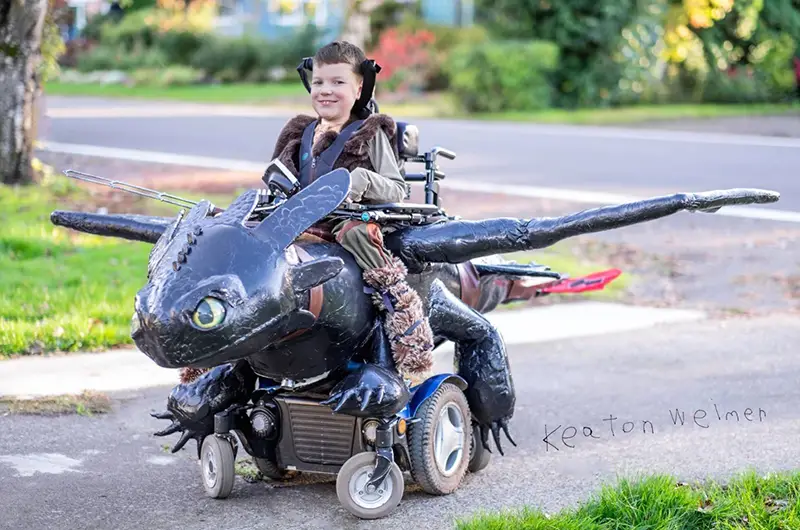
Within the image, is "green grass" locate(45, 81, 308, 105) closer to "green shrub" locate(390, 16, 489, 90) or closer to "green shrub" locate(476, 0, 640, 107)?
"green shrub" locate(390, 16, 489, 90)

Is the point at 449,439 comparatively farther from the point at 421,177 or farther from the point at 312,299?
the point at 421,177

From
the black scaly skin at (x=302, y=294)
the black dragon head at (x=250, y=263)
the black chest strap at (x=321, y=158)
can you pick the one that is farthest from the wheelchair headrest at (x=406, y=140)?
the black dragon head at (x=250, y=263)

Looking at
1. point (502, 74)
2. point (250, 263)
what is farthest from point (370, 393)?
point (502, 74)

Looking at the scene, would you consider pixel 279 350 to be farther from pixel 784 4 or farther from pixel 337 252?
pixel 784 4

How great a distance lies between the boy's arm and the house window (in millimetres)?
30426

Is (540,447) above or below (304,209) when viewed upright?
below

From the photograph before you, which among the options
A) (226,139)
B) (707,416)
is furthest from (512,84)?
(707,416)

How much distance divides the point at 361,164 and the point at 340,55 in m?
0.47

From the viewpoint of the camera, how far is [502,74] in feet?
78.1

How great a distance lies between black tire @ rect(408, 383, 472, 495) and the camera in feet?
16.4

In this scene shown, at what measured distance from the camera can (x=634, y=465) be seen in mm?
5672

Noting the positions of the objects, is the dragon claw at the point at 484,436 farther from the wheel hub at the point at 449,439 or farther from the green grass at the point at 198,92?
the green grass at the point at 198,92

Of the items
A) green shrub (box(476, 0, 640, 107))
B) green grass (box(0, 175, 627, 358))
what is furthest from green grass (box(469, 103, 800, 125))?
green grass (box(0, 175, 627, 358))

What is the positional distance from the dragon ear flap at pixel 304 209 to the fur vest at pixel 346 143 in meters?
0.42
